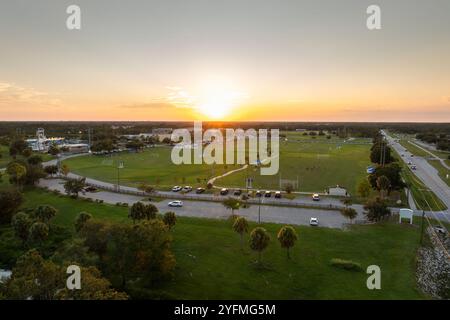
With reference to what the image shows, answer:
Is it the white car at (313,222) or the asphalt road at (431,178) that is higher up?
the asphalt road at (431,178)

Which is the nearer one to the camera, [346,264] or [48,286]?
[48,286]

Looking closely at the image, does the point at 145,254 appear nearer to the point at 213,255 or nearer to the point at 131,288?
the point at 131,288

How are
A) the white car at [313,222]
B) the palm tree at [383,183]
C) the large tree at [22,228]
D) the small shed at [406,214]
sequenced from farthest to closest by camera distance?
the palm tree at [383,183] < the small shed at [406,214] < the white car at [313,222] < the large tree at [22,228]

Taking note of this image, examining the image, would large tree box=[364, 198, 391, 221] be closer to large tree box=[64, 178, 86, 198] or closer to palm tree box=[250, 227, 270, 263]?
palm tree box=[250, 227, 270, 263]

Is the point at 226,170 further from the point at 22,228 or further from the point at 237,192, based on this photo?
the point at 22,228

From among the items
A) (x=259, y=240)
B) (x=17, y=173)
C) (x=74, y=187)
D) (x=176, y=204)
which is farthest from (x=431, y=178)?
(x=17, y=173)

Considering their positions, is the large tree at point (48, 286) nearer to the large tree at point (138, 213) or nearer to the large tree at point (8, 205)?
the large tree at point (138, 213)

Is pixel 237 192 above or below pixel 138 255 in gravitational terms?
below

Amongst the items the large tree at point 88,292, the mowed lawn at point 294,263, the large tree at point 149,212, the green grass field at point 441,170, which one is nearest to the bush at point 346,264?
the mowed lawn at point 294,263

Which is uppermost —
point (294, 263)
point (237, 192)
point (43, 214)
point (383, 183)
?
point (383, 183)
